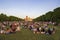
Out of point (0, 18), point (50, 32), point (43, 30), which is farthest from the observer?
point (0, 18)

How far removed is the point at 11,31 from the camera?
11.6m

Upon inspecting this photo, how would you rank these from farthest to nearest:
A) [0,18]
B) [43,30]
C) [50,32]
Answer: [0,18]
[43,30]
[50,32]

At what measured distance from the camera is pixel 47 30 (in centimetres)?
1181

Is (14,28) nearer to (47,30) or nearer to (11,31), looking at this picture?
(11,31)

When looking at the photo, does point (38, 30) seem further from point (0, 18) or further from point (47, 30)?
point (0, 18)

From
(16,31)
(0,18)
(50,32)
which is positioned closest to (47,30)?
(50,32)

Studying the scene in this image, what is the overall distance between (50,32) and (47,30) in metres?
0.45

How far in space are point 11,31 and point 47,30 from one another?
220 centimetres

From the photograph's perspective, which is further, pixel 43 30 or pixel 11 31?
pixel 43 30

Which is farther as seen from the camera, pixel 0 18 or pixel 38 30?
pixel 0 18

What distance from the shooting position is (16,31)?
12117 mm

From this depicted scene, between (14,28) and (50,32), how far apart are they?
7.34 ft

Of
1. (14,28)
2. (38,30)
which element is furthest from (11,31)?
(38,30)

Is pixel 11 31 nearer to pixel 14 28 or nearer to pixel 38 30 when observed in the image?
pixel 14 28
